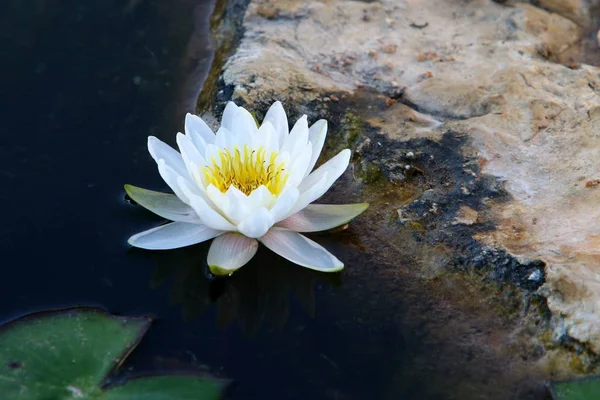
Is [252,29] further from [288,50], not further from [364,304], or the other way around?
[364,304]

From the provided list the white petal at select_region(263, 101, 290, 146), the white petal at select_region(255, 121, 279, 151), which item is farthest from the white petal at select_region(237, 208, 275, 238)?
the white petal at select_region(263, 101, 290, 146)

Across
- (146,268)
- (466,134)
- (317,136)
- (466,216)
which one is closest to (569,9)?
(466,134)

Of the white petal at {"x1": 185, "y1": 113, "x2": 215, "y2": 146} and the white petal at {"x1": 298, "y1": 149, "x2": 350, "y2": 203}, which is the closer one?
the white petal at {"x1": 298, "y1": 149, "x2": 350, "y2": 203}

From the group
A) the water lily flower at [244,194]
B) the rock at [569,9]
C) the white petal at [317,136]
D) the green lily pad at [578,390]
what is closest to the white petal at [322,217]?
the water lily flower at [244,194]

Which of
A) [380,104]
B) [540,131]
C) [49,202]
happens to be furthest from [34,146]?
[540,131]

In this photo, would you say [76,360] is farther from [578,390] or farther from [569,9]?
[569,9]

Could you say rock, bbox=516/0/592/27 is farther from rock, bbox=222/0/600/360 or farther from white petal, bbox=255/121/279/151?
white petal, bbox=255/121/279/151
